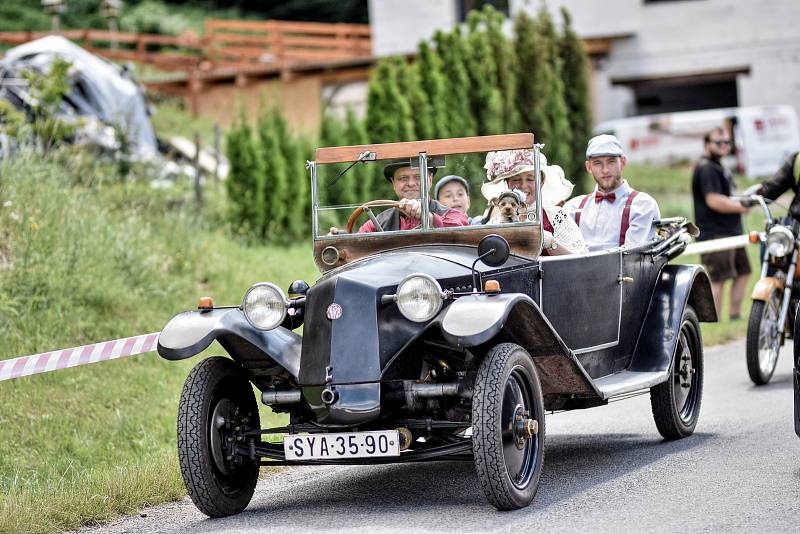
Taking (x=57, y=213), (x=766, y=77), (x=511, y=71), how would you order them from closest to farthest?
(x=57, y=213)
(x=511, y=71)
(x=766, y=77)

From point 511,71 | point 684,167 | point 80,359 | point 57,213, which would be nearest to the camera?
point 80,359

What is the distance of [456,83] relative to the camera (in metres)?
21.7

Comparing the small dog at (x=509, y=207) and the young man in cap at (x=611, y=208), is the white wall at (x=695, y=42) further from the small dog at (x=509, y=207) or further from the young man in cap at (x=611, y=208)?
the small dog at (x=509, y=207)

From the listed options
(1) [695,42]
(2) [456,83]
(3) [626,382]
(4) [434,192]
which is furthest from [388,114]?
(1) [695,42]

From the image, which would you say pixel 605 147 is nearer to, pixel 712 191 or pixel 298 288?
pixel 298 288

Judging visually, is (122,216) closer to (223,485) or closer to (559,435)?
(559,435)

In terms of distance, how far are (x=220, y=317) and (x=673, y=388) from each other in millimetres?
3235

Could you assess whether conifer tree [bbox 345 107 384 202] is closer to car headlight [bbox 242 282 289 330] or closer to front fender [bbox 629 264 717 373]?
car headlight [bbox 242 282 289 330]

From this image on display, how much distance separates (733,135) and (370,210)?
2444 cm

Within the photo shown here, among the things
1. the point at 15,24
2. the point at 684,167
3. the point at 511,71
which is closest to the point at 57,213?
the point at 511,71

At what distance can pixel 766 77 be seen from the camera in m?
34.8

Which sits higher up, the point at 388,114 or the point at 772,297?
the point at 388,114

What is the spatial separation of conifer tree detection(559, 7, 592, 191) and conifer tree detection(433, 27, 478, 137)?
2285 millimetres

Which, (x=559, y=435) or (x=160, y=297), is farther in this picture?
(x=160, y=297)
